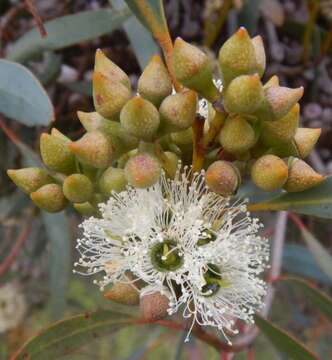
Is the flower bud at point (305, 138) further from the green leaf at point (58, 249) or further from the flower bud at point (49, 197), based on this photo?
the green leaf at point (58, 249)

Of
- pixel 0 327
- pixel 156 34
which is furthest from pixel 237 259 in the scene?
pixel 0 327

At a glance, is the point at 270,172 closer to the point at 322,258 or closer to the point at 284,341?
the point at 284,341

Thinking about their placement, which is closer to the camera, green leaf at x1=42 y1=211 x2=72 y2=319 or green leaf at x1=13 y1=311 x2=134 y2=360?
green leaf at x1=13 y1=311 x2=134 y2=360

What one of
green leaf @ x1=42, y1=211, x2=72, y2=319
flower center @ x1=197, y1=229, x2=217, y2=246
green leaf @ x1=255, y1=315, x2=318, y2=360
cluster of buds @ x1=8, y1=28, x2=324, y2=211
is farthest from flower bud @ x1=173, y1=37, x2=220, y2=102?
green leaf @ x1=42, y1=211, x2=72, y2=319

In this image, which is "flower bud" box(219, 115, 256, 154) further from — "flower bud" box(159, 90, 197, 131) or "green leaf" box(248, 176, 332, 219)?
"green leaf" box(248, 176, 332, 219)

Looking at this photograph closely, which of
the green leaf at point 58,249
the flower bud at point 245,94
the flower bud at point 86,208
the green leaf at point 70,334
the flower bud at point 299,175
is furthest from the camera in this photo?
the green leaf at point 58,249

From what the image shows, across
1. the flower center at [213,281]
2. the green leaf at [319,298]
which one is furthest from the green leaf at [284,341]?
the flower center at [213,281]

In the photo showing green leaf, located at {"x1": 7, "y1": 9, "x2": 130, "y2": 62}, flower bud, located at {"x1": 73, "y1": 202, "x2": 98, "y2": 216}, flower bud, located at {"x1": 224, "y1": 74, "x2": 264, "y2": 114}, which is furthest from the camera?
green leaf, located at {"x1": 7, "y1": 9, "x2": 130, "y2": 62}
